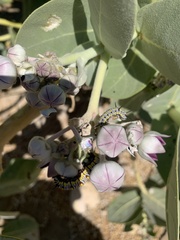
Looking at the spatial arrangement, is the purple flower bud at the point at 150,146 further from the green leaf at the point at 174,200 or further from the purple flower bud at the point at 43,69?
the purple flower bud at the point at 43,69

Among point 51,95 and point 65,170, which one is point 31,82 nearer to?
point 51,95

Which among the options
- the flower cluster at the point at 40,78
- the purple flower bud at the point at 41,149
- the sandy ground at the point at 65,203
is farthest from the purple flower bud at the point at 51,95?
the sandy ground at the point at 65,203

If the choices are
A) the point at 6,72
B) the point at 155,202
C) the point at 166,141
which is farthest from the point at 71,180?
the point at 155,202

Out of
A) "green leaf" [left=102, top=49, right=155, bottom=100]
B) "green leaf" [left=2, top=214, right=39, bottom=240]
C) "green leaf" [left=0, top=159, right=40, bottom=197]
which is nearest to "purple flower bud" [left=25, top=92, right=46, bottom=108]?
"green leaf" [left=102, top=49, right=155, bottom=100]

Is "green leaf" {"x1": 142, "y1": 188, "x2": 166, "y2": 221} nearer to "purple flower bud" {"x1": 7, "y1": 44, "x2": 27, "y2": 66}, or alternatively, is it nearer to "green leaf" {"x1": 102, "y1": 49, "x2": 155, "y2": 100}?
"green leaf" {"x1": 102, "y1": 49, "x2": 155, "y2": 100}

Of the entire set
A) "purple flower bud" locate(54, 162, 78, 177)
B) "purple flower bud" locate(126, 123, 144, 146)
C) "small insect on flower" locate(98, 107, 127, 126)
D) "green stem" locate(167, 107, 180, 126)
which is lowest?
"green stem" locate(167, 107, 180, 126)

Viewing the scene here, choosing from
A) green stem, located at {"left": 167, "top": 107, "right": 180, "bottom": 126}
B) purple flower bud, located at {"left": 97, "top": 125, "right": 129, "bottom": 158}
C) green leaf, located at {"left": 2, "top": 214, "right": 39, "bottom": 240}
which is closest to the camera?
purple flower bud, located at {"left": 97, "top": 125, "right": 129, "bottom": 158}

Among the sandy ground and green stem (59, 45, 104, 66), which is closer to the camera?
green stem (59, 45, 104, 66)
